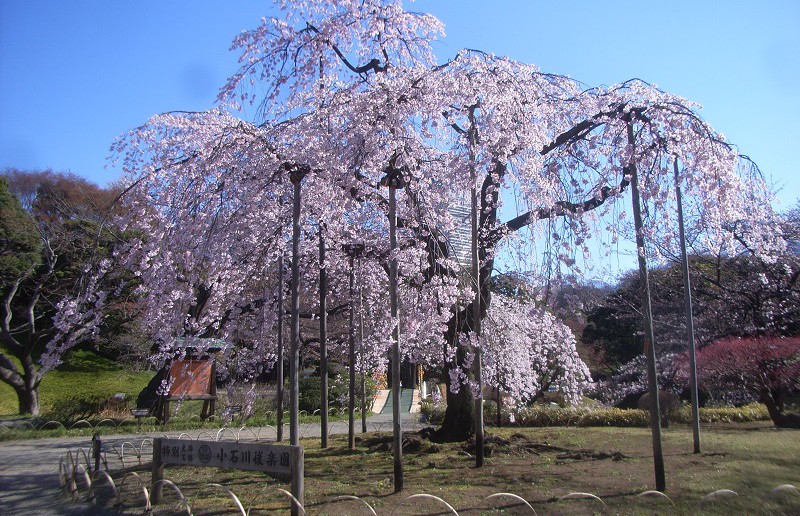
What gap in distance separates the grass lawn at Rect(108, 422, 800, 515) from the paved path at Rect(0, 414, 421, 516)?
163cm

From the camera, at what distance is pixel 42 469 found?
35.1 ft

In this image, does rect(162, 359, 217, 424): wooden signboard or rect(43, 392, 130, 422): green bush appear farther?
rect(43, 392, 130, 422): green bush

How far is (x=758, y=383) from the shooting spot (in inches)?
508

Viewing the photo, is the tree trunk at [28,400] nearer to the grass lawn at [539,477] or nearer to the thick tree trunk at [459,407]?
the grass lawn at [539,477]

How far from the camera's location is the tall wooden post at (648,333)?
6.88 metres

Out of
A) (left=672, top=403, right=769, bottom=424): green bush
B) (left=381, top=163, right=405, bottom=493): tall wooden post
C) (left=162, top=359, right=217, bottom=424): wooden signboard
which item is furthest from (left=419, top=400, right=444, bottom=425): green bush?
(left=381, top=163, right=405, bottom=493): tall wooden post

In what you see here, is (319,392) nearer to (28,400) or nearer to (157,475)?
(28,400)

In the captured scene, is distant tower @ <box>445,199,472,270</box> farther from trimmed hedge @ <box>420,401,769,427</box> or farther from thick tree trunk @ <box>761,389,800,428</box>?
thick tree trunk @ <box>761,389,800,428</box>

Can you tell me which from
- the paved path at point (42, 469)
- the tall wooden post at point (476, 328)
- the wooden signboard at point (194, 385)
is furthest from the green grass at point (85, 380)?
the tall wooden post at point (476, 328)

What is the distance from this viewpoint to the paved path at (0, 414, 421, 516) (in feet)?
25.4

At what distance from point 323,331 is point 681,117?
7.39 m

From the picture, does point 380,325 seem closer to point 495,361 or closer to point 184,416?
point 495,361

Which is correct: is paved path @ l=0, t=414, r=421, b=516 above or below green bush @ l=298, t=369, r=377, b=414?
below

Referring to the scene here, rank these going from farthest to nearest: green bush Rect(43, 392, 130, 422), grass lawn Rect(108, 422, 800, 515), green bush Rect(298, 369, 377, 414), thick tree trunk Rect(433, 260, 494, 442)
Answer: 1. green bush Rect(298, 369, 377, 414)
2. green bush Rect(43, 392, 130, 422)
3. thick tree trunk Rect(433, 260, 494, 442)
4. grass lawn Rect(108, 422, 800, 515)
